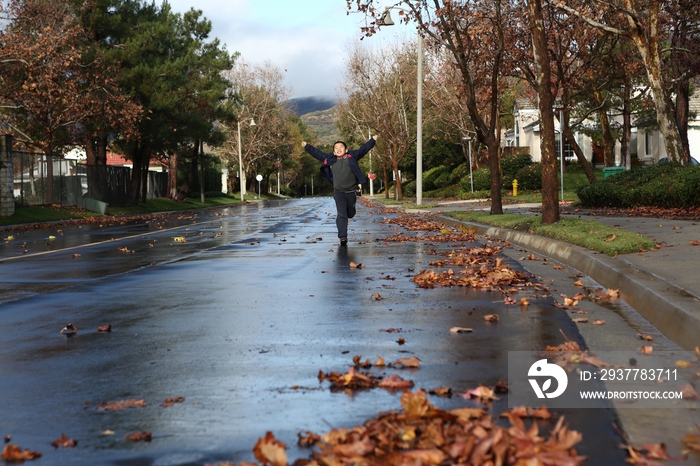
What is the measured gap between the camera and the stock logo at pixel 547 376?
5.33 m

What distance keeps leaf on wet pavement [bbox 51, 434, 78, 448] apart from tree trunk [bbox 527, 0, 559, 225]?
1506 cm

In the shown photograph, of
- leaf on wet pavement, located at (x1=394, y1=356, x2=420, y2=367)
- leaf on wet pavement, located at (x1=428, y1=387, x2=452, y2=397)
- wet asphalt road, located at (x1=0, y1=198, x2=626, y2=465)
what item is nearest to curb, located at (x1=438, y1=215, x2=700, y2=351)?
wet asphalt road, located at (x1=0, y1=198, x2=626, y2=465)

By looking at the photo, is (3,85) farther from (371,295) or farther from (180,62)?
(371,295)

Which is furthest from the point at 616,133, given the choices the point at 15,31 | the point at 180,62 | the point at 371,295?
the point at 371,295

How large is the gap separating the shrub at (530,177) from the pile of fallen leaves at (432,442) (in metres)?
50.9

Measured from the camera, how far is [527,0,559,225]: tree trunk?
18.4 m

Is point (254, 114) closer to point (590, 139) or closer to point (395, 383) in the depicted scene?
point (590, 139)

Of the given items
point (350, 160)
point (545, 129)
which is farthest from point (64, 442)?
point (545, 129)

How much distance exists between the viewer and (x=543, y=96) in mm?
18734

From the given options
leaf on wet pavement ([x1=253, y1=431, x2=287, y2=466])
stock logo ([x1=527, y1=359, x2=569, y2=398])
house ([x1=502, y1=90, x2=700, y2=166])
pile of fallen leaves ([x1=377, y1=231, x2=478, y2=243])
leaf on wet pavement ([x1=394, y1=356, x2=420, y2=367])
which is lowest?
pile of fallen leaves ([x1=377, y1=231, x2=478, y2=243])

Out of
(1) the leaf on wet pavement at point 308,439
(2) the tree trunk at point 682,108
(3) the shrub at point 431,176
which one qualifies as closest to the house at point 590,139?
(3) the shrub at point 431,176

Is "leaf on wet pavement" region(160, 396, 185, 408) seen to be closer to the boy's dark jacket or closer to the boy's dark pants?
the boy's dark jacket

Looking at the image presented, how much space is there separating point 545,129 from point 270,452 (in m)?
15.8

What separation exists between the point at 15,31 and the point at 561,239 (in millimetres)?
29613
